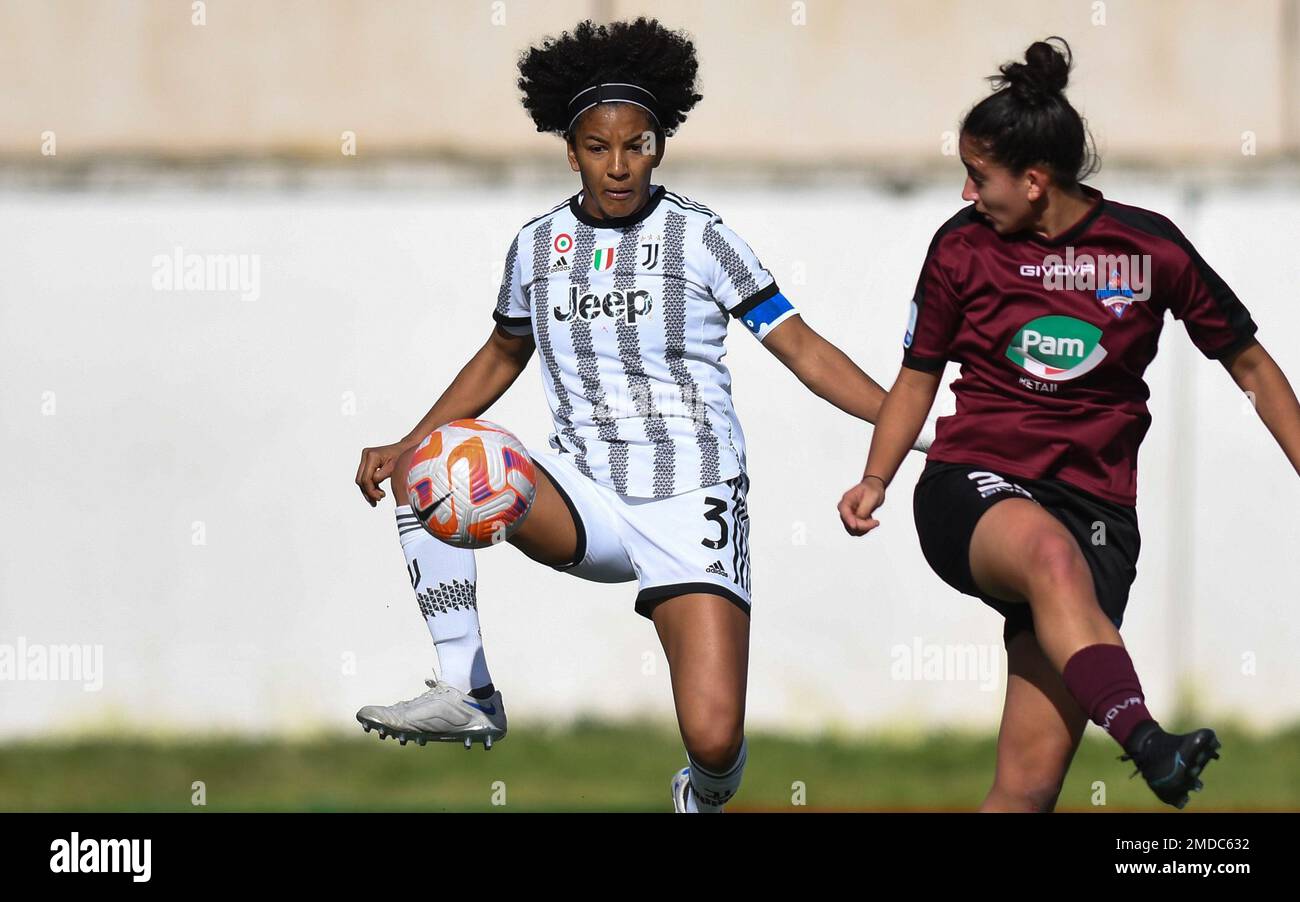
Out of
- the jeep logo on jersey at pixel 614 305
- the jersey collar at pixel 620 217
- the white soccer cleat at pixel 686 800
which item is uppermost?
the jersey collar at pixel 620 217

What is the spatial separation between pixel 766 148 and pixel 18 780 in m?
5.46

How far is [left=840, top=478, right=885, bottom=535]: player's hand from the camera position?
4695 millimetres

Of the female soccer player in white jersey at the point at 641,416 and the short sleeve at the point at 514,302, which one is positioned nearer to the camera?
the female soccer player in white jersey at the point at 641,416

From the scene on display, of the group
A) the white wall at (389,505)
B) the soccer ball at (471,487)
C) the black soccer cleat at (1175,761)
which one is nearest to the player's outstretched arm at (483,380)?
the soccer ball at (471,487)

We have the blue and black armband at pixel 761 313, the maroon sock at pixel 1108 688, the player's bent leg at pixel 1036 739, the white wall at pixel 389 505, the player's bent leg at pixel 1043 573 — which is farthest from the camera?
the white wall at pixel 389 505

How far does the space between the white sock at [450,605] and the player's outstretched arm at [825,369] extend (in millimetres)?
1139

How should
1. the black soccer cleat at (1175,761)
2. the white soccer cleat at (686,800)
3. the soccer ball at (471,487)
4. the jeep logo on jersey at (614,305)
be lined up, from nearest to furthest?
the black soccer cleat at (1175,761) → the soccer ball at (471,487) → the jeep logo on jersey at (614,305) → the white soccer cleat at (686,800)

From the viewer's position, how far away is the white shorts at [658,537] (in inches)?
221

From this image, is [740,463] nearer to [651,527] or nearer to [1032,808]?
[651,527]

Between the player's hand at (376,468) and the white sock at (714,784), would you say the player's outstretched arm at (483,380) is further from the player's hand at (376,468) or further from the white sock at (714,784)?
the white sock at (714,784)

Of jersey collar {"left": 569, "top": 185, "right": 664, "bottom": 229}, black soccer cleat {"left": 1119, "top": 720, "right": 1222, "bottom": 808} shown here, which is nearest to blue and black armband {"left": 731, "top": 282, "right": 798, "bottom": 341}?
jersey collar {"left": 569, "top": 185, "right": 664, "bottom": 229}

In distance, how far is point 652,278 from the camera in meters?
5.58

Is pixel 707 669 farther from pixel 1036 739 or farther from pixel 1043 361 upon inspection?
pixel 1043 361

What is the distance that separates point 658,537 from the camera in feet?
18.5
